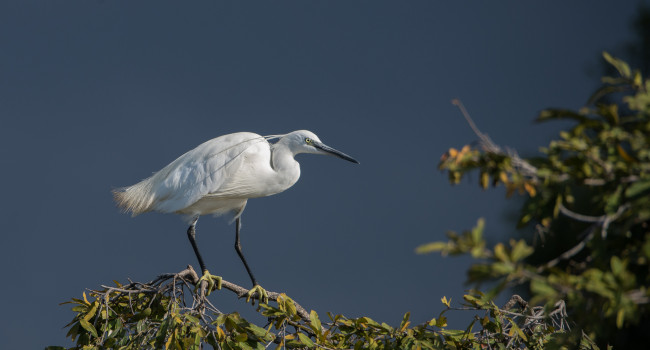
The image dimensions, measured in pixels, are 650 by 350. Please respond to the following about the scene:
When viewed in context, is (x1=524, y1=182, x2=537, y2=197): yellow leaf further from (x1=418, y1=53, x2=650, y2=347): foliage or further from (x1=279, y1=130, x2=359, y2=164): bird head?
(x1=279, y1=130, x2=359, y2=164): bird head

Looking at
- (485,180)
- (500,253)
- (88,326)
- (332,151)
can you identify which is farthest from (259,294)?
(500,253)

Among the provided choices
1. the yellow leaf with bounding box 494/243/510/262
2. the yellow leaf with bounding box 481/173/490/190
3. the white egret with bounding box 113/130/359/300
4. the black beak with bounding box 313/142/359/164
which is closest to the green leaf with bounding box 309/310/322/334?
the white egret with bounding box 113/130/359/300

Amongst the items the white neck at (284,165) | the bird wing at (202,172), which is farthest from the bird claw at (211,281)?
the white neck at (284,165)

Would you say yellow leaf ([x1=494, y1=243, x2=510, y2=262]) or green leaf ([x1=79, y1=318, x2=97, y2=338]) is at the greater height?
yellow leaf ([x1=494, y1=243, x2=510, y2=262])

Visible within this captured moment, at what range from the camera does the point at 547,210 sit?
128 centimetres

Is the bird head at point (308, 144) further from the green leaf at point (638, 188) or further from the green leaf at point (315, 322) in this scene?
the green leaf at point (638, 188)

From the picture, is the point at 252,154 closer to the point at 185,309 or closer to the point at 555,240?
the point at 185,309

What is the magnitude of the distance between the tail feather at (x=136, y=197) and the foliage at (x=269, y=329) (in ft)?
2.94

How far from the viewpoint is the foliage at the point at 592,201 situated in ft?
3.37

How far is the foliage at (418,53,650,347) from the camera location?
3.37 feet

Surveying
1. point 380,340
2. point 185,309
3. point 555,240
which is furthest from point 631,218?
point 555,240

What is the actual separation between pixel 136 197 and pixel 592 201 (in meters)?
2.66

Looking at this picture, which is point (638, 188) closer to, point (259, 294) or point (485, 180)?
point (485, 180)

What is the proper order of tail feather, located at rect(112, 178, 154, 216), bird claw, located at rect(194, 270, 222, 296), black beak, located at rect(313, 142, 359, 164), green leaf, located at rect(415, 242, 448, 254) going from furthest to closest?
tail feather, located at rect(112, 178, 154, 216) < black beak, located at rect(313, 142, 359, 164) < bird claw, located at rect(194, 270, 222, 296) < green leaf, located at rect(415, 242, 448, 254)
